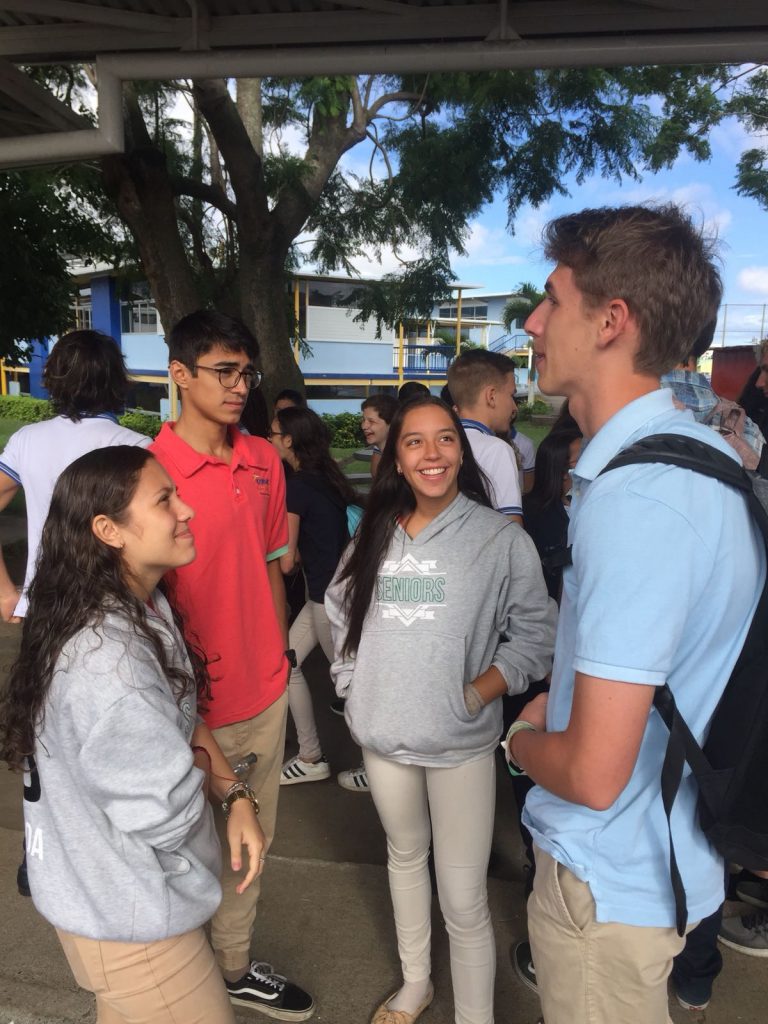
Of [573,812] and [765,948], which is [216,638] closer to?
[573,812]

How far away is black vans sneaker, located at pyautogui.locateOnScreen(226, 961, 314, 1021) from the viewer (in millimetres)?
2365

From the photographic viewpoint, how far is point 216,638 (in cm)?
231

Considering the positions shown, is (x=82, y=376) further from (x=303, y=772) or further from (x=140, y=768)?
(x=303, y=772)

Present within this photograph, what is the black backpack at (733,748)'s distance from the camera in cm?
120

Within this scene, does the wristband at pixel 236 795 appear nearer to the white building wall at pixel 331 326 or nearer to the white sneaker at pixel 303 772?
the white sneaker at pixel 303 772

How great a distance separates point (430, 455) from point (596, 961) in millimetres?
1364

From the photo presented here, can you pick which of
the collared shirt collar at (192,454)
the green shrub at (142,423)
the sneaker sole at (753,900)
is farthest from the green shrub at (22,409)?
the sneaker sole at (753,900)

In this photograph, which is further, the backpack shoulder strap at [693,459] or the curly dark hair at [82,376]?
the curly dark hair at [82,376]

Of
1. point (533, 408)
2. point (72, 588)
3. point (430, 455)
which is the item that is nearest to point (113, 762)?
point (72, 588)

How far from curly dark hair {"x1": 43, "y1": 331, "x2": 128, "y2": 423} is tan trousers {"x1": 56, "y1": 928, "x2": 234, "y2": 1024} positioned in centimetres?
170

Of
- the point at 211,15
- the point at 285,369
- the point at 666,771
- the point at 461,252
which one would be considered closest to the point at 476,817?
the point at 666,771

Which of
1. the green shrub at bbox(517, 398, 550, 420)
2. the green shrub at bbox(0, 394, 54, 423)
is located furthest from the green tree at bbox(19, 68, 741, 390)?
the green shrub at bbox(517, 398, 550, 420)

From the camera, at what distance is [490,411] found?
343 centimetres

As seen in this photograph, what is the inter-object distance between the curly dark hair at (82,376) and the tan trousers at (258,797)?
1.22m
